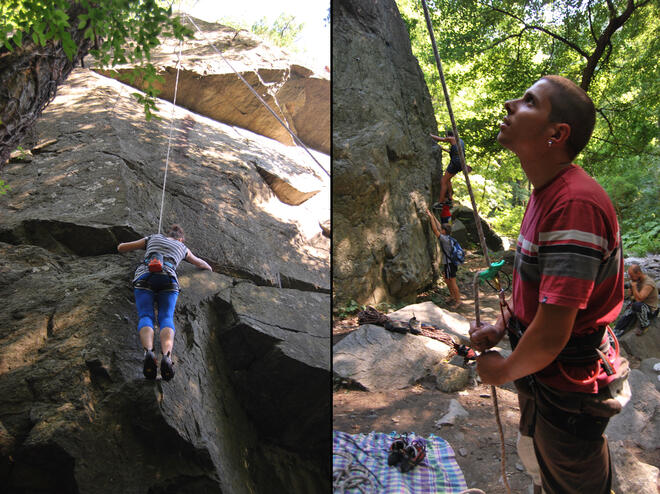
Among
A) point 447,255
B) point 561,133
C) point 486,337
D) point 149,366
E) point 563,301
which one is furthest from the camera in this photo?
point 447,255

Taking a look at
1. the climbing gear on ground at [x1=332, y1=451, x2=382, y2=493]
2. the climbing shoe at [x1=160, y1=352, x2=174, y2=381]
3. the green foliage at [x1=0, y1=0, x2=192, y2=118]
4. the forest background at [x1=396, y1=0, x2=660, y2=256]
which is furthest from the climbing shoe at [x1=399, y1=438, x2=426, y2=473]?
the forest background at [x1=396, y1=0, x2=660, y2=256]

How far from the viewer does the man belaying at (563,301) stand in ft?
2.34

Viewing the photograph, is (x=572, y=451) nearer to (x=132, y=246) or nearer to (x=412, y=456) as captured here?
(x=412, y=456)

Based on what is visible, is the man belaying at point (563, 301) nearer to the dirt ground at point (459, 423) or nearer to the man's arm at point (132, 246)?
the dirt ground at point (459, 423)

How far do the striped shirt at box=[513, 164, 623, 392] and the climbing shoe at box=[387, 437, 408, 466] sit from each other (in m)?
1.51

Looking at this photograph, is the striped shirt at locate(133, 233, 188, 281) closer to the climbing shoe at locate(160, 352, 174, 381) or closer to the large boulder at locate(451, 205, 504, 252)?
the climbing shoe at locate(160, 352, 174, 381)

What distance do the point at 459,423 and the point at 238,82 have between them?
3.85 metres

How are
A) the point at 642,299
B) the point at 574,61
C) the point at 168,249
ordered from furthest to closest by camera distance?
the point at 574,61 < the point at 642,299 < the point at 168,249

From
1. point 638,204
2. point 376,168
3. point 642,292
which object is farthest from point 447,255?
point 638,204

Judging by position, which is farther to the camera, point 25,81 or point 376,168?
point 376,168

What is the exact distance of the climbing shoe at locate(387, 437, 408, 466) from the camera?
2.13 m

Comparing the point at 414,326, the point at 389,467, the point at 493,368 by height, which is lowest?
the point at 414,326

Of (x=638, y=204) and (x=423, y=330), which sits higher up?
(x=638, y=204)

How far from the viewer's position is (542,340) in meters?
0.74
